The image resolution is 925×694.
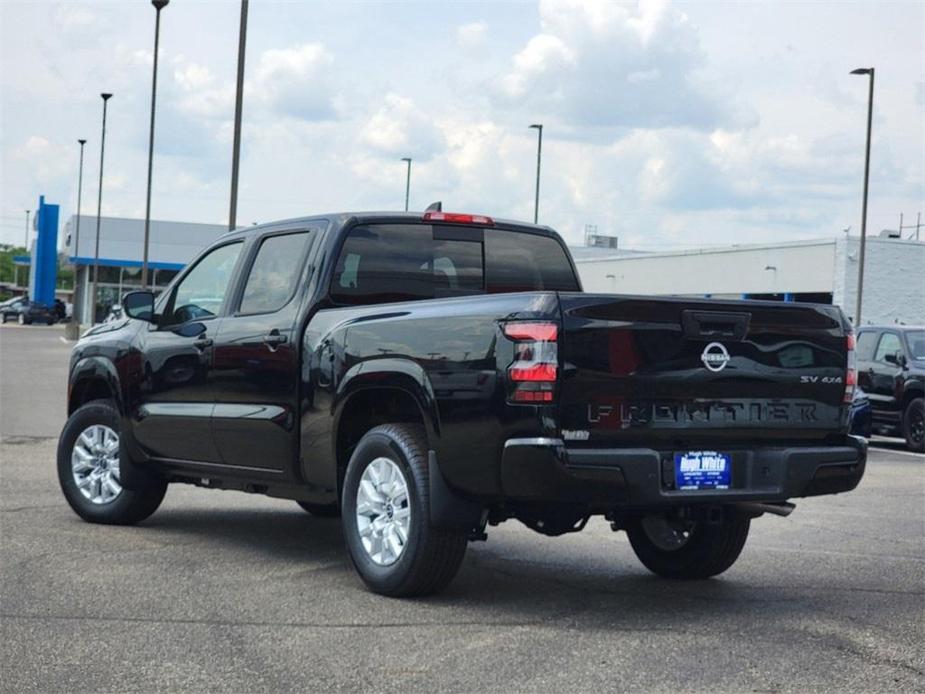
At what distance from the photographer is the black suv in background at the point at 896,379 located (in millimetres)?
19375

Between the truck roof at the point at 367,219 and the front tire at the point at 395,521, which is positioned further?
the truck roof at the point at 367,219

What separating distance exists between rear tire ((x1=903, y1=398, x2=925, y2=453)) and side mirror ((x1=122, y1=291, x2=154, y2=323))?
12762mm

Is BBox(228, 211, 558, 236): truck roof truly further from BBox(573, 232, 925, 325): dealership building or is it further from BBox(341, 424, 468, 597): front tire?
BBox(573, 232, 925, 325): dealership building

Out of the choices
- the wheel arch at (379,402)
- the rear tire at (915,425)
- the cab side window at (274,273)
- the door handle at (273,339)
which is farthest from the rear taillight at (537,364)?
the rear tire at (915,425)

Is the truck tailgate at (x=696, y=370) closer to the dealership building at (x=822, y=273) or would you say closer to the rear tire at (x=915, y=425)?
the rear tire at (x=915, y=425)

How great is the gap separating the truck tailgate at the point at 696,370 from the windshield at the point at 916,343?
1323 centimetres

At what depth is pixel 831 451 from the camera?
698 cm

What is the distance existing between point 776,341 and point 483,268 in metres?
2.07

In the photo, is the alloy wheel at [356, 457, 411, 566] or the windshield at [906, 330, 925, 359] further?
the windshield at [906, 330, 925, 359]

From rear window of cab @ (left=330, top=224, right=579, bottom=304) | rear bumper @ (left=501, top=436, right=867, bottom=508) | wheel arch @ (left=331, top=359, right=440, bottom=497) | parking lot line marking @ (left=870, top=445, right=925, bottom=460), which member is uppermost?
rear window of cab @ (left=330, top=224, right=579, bottom=304)

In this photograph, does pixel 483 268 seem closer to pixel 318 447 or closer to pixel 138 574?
pixel 318 447

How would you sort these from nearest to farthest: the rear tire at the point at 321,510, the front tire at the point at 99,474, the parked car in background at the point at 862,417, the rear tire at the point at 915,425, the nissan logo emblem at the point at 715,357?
1. the nissan logo emblem at the point at 715,357
2. the front tire at the point at 99,474
3. the rear tire at the point at 321,510
4. the parked car in background at the point at 862,417
5. the rear tire at the point at 915,425

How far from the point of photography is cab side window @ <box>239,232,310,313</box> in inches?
323

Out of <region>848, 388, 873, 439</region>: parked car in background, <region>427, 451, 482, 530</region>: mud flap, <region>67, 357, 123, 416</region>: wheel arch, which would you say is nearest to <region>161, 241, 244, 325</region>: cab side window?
<region>67, 357, 123, 416</region>: wheel arch
